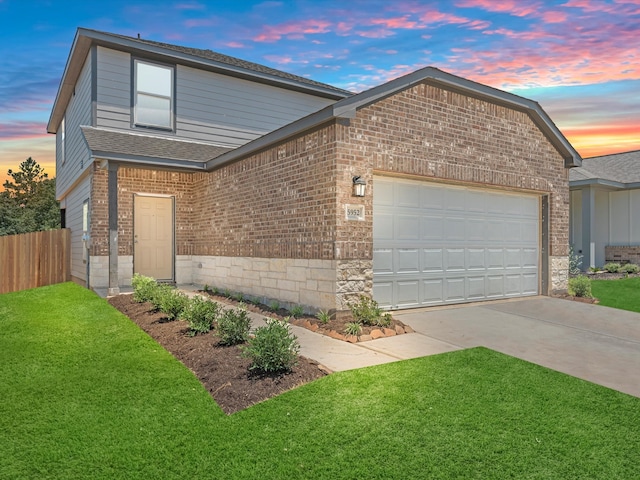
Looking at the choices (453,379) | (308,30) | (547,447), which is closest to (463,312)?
(453,379)

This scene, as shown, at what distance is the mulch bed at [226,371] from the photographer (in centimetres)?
470

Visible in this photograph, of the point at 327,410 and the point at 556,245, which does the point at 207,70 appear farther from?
the point at 327,410

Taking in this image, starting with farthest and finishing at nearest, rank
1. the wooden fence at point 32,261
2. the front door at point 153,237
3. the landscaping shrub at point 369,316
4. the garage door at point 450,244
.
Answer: the wooden fence at point 32,261, the front door at point 153,237, the garage door at point 450,244, the landscaping shrub at point 369,316

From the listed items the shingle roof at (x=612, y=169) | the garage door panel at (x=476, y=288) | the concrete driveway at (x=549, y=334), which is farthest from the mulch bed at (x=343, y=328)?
the shingle roof at (x=612, y=169)

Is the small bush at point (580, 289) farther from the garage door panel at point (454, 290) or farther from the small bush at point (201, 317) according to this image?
the small bush at point (201, 317)

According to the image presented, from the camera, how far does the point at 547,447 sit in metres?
3.68

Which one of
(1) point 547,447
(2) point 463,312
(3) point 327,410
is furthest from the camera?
(2) point 463,312

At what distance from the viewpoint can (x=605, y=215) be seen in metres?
20.5

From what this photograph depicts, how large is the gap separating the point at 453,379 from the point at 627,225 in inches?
745

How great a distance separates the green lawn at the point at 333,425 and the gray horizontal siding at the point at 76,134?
27.3 ft

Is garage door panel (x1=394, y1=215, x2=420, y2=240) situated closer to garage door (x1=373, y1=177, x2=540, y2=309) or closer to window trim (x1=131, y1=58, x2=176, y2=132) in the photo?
garage door (x1=373, y1=177, x2=540, y2=309)

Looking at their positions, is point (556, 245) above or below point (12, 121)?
below

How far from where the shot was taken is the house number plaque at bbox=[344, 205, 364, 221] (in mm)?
7762

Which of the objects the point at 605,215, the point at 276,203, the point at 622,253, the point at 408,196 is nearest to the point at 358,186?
the point at 408,196
